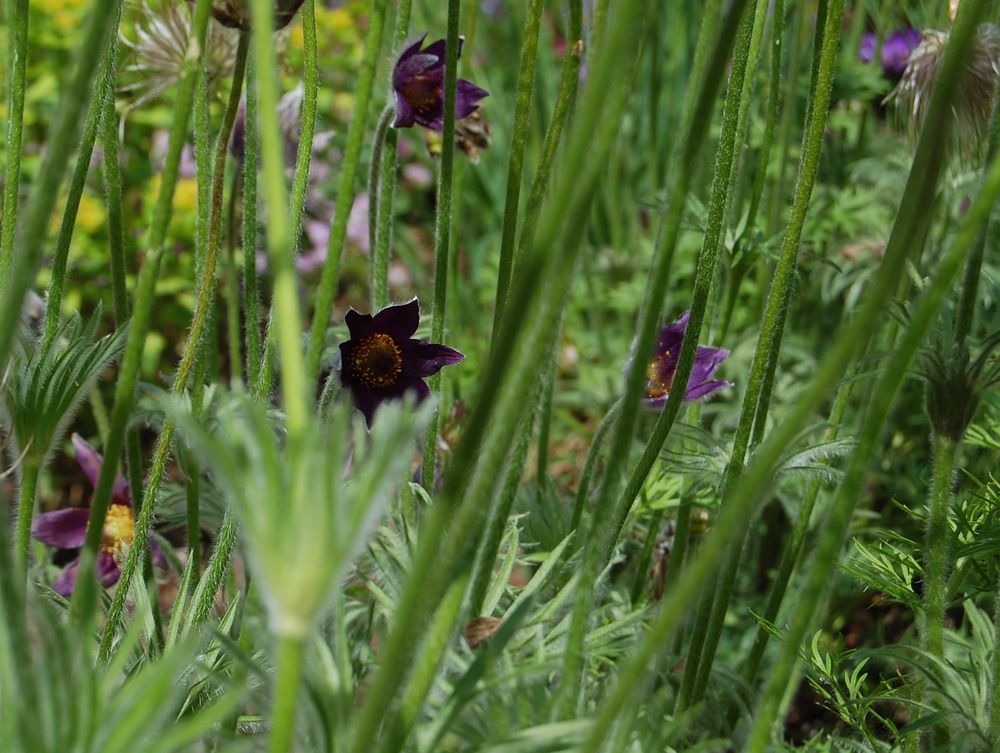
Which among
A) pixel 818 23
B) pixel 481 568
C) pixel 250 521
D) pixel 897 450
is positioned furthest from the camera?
pixel 897 450

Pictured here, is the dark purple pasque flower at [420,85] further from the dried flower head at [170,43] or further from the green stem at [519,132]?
the dried flower head at [170,43]

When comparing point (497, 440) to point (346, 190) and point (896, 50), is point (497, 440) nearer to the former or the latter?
point (346, 190)

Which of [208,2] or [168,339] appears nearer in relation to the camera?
[208,2]

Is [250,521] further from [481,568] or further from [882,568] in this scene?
[882,568]

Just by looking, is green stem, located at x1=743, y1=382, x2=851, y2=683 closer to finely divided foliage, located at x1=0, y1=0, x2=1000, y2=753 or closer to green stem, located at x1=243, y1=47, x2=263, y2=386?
finely divided foliage, located at x1=0, y1=0, x2=1000, y2=753

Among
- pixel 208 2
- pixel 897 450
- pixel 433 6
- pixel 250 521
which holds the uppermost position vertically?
pixel 433 6

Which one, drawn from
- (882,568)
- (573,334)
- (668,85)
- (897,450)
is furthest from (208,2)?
(668,85)
